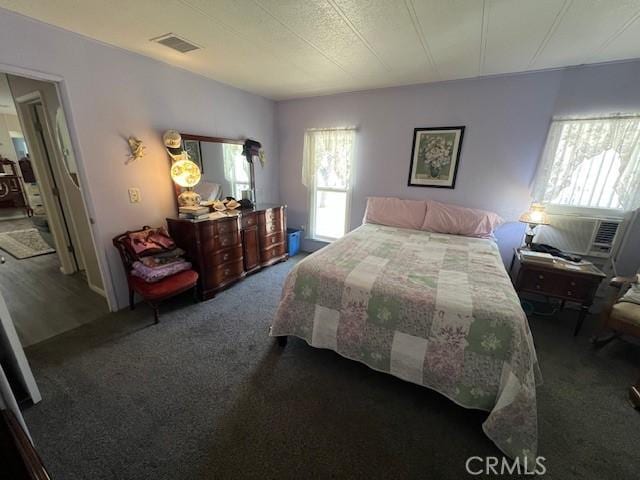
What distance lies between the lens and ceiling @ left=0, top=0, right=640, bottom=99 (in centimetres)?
159

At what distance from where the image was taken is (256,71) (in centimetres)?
279

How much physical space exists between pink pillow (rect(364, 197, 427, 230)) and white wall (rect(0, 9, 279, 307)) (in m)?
2.32

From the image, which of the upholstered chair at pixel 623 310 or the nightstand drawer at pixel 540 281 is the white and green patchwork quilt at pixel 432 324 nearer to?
the nightstand drawer at pixel 540 281

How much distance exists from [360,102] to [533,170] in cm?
224

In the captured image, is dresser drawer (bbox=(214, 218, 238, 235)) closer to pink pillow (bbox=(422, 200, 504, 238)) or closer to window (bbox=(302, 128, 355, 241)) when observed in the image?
window (bbox=(302, 128, 355, 241))

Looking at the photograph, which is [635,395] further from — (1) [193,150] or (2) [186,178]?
(1) [193,150]

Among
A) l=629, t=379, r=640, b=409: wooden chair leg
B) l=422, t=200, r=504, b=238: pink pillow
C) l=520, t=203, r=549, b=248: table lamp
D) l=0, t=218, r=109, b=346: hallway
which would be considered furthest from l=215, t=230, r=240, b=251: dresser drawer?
l=629, t=379, r=640, b=409: wooden chair leg

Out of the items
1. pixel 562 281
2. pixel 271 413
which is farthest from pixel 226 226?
pixel 562 281

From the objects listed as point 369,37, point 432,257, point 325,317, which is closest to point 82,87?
point 369,37

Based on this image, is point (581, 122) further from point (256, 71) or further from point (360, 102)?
point (256, 71)

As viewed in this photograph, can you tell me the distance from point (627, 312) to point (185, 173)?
4.21 m

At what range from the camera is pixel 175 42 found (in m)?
2.12

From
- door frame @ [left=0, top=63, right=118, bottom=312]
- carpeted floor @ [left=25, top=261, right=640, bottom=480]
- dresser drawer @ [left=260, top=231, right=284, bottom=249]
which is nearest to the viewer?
carpeted floor @ [left=25, top=261, right=640, bottom=480]

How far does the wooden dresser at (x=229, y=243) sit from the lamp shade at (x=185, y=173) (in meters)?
0.44
